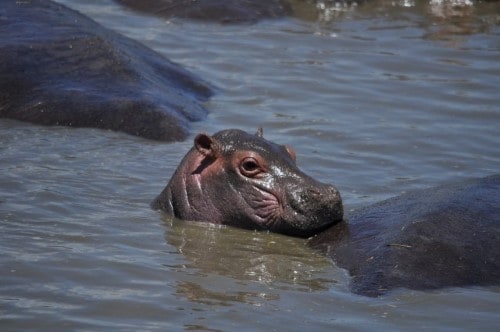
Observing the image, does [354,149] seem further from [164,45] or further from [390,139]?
[164,45]

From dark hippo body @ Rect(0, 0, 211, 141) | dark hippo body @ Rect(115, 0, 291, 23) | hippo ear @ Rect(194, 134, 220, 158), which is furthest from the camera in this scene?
dark hippo body @ Rect(115, 0, 291, 23)

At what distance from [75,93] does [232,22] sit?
16.8ft

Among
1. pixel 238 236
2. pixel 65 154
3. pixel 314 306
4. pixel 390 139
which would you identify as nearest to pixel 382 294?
pixel 314 306

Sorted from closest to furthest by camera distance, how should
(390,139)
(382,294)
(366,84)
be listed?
(382,294) < (390,139) < (366,84)

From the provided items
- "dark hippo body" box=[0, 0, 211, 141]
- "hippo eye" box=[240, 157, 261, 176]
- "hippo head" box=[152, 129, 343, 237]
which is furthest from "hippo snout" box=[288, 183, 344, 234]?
"dark hippo body" box=[0, 0, 211, 141]

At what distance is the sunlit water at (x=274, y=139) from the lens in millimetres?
7246

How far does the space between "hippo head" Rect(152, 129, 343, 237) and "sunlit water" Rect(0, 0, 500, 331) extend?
0.12 meters

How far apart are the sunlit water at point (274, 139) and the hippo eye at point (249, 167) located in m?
0.43

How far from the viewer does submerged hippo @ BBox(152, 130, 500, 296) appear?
7.56 m

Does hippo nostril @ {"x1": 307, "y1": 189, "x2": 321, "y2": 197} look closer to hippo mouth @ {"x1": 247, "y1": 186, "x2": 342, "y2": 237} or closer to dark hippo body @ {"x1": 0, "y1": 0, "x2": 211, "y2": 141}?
hippo mouth @ {"x1": 247, "y1": 186, "x2": 342, "y2": 237}

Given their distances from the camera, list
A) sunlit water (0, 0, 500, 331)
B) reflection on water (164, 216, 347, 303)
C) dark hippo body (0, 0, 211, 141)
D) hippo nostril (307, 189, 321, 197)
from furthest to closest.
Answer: dark hippo body (0, 0, 211, 141) → hippo nostril (307, 189, 321, 197) → reflection on water (164, 216, 347, 303) → sunlit water (0, 0, 500, 331)

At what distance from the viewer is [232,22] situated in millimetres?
16391

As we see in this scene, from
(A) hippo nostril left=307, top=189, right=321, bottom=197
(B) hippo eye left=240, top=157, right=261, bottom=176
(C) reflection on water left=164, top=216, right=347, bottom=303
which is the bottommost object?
(C) reflection on water left=164, top=216, right=347, bottom=303

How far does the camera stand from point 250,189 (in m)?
8.80
